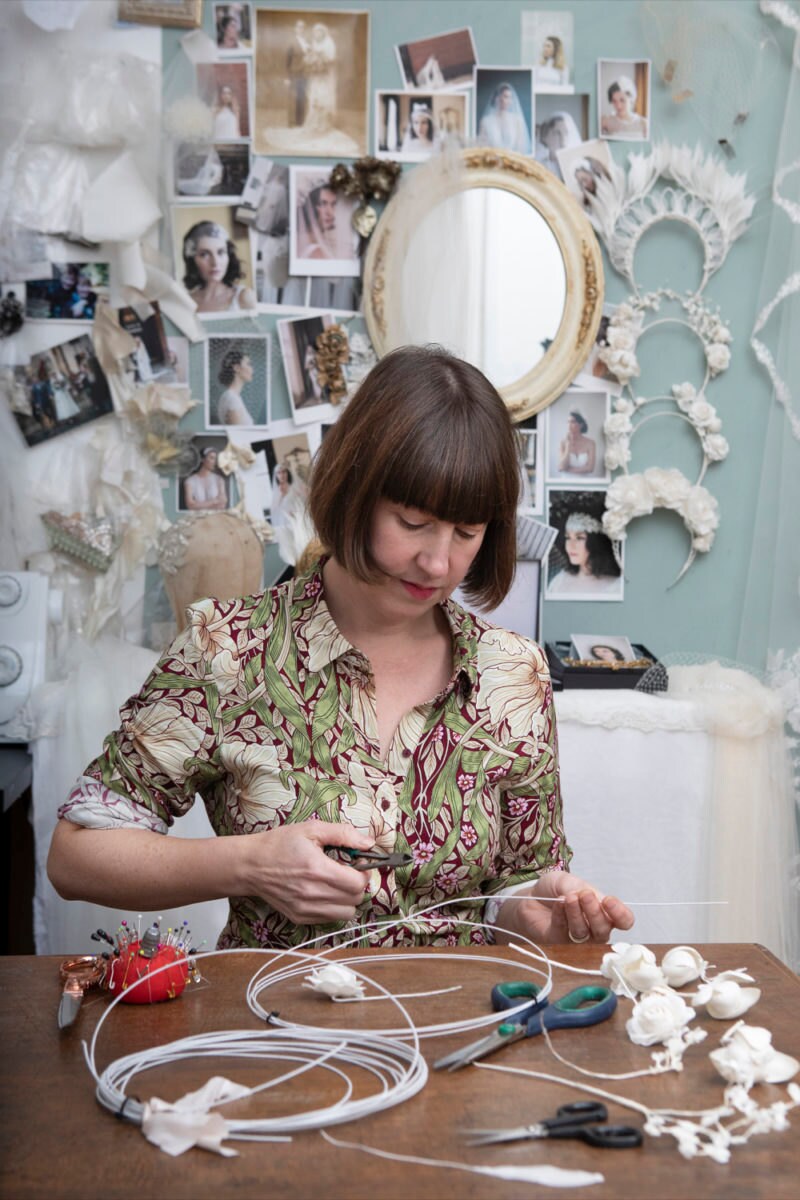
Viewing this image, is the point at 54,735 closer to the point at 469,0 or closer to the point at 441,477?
the point at 441,477

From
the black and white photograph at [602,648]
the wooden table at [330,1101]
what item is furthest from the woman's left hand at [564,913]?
the black and white photograph at [602,648]

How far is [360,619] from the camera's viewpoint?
1.57 metres

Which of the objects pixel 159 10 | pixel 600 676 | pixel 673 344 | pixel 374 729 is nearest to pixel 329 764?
pixel 374 729

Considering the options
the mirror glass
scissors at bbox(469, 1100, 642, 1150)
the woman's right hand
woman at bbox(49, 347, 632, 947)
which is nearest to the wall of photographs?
the mirror glass

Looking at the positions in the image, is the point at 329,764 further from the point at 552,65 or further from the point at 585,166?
the point at 552,65

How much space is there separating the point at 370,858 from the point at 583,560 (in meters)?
1.77

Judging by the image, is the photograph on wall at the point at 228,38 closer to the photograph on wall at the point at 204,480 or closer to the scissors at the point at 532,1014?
the photograph on wall at the point at 204,480

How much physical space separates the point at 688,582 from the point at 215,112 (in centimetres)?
154

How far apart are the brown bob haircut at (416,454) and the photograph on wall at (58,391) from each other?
4.86 feet

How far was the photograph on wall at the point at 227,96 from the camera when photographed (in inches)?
112

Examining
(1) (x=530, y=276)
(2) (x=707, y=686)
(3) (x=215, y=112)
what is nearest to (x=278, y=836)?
(2) (x=707, y=686)

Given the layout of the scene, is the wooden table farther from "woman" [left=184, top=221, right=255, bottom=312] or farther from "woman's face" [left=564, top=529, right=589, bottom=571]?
"woman" [left=184, top=221, right=255, bottom=312]

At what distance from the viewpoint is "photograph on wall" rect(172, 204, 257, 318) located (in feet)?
9.39

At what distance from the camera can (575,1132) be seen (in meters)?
0.87
